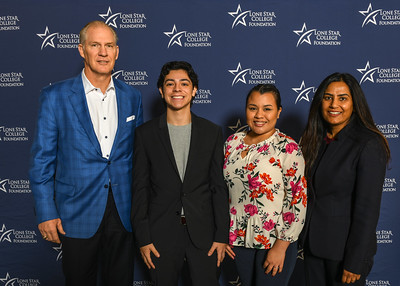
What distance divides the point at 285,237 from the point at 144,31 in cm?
198

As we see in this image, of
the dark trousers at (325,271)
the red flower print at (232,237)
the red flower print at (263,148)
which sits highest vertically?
the red flower print at (263,148)

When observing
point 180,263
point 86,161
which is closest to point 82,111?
point 86,161

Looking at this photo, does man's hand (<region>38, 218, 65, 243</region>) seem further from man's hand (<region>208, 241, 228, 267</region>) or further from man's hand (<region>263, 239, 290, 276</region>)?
man's hand (<region>263, 239, 290, 276</region>)

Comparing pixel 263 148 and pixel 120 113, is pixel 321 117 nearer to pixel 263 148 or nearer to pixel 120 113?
pixel 263 148

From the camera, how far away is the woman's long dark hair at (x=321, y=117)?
163cm

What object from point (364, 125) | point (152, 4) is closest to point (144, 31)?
point (152, 4)

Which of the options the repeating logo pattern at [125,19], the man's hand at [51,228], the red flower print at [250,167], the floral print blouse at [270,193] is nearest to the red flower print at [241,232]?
the floral print blouse at [270,193]

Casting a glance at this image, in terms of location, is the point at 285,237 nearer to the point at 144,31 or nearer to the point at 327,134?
the point at 327,134

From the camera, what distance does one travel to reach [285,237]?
1.56m

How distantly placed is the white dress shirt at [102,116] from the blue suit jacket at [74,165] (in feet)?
0.12

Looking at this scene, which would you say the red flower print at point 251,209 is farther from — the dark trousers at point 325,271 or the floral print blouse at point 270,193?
the dark trousers at point 325,271

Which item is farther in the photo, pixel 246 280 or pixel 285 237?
pixel 246 280

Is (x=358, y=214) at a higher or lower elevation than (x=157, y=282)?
higher

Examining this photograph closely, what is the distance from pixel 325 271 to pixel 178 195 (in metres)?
0.92
